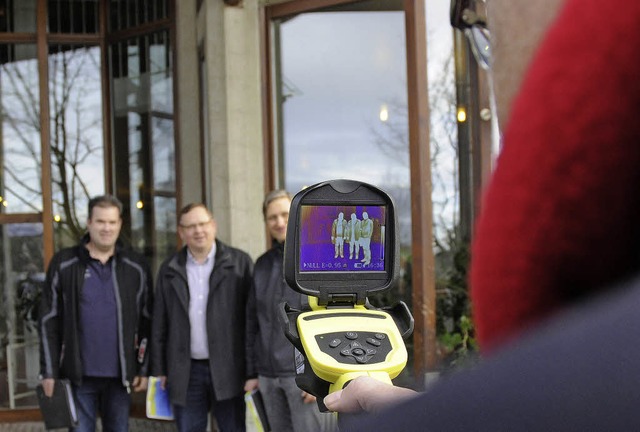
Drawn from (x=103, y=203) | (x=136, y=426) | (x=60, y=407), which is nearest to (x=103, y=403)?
(x=60, y=407)

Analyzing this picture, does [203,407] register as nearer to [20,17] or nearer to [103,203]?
[103,203]

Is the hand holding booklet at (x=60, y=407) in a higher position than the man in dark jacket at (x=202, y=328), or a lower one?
lower

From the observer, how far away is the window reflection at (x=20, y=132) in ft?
23.2

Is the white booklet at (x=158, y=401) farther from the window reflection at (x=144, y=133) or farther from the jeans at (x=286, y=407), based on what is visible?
the window reflection at (x=144, y=133)

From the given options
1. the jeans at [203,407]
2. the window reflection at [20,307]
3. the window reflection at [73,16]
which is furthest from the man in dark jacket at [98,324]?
the window reflection at [73,16]

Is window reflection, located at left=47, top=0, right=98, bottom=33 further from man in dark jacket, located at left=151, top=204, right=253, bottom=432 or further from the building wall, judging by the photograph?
man in dark jacket, located at left=151, top=204, right=253, bottom=432

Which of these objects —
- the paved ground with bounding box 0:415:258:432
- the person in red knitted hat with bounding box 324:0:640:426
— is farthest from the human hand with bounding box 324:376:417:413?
the paved ground with bounding box 0:415:258:432

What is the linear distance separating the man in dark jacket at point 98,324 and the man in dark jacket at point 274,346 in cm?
72

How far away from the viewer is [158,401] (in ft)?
A: 14.4

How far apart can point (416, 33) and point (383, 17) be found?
0.39 m

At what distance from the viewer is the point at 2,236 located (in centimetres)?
709

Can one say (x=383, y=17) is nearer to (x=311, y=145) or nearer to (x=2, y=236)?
(x=311, y=145)

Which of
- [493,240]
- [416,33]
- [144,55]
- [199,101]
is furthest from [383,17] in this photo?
[493,240]

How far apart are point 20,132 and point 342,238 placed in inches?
233
